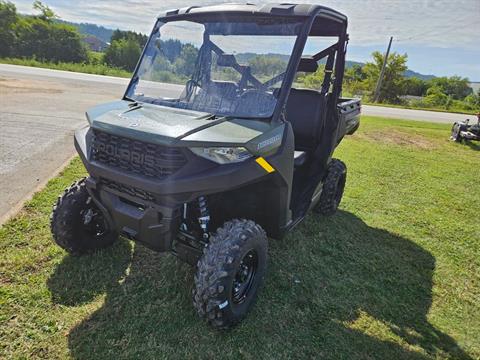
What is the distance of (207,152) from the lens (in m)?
2.18

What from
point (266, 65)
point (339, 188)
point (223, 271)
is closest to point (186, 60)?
point (266, 65)

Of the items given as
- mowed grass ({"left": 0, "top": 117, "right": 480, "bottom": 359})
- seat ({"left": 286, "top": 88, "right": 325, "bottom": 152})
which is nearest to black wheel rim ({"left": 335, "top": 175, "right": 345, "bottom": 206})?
mowed grass ({"left": 0, "top": 117, "right": 480, "bottom": 359})

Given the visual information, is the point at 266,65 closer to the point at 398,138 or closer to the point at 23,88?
the point at 398,138

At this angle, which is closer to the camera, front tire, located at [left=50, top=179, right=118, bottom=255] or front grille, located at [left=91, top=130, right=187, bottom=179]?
front grille, located at [left=91, top=130, right=187, bottom=179]

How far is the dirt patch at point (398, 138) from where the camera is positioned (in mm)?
9961

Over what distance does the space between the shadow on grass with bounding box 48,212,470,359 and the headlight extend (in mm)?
1214

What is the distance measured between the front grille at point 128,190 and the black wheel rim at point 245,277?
32.6 inches

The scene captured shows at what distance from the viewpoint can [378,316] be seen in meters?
2.85

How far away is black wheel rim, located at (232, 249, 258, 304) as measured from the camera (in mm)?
2594

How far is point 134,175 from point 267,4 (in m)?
1.63

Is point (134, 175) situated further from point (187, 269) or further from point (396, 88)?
point (396, 88)

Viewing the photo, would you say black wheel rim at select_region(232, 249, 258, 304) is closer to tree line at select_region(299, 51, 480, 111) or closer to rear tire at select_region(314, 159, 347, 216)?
rear tire at select_region(314, 159, 347, 216)

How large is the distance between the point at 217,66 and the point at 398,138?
9.10 m

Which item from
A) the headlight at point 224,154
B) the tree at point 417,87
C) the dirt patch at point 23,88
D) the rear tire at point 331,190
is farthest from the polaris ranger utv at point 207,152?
the tree at point 417,87
